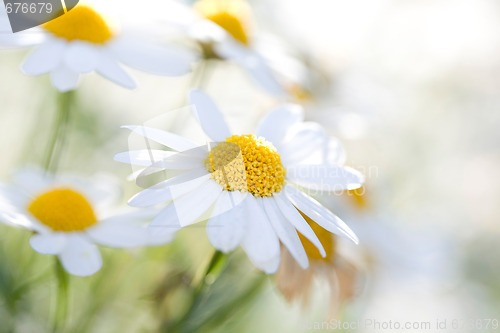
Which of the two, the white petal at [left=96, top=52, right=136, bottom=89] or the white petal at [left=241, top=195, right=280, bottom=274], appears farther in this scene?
the white petal at [left=96, top=52, right=136, bottom=89]

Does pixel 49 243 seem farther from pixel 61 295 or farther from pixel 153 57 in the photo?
pixel 153 57

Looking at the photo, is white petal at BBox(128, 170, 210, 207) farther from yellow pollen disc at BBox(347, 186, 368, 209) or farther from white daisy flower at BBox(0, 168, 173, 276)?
yellow pollen disc at BBox(347, 186, 368, 209)

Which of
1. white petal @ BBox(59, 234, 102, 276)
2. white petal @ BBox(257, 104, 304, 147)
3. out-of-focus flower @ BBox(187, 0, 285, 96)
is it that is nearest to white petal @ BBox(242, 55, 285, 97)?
out-of-focus flower @ BBox(187, 0, 285, 96)

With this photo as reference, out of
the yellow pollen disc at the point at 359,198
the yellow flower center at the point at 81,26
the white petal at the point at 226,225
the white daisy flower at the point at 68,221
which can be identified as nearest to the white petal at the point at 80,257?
the white daisy flower at the point at 68,221

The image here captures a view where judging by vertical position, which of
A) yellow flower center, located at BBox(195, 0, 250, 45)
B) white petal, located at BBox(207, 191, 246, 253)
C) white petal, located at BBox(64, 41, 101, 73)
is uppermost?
white petal, located at BBox(64, 41, 101, 73)

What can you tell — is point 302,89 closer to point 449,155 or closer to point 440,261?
point 440,261

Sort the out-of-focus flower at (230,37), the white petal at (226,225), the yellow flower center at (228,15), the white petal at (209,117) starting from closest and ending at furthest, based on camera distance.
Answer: the white petal at (226,225) < the white petal at (209,117) < the out-of-focus flower at (230,37) < the yellow flower center at (228,15)

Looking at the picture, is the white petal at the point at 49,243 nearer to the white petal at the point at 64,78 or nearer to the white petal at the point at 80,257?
the white petal at the point at 80,257

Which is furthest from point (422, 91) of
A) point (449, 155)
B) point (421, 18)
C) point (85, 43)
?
point (85, 43)
